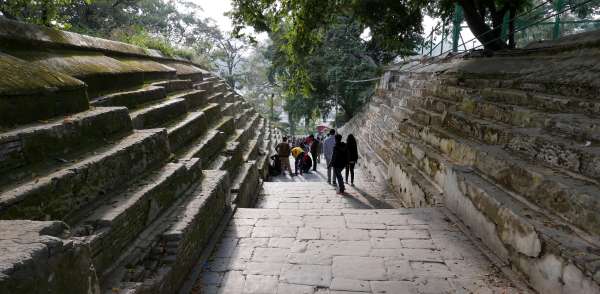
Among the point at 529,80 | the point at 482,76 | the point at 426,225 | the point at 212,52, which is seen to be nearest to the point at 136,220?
the point at 426,225

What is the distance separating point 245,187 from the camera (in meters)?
6.14

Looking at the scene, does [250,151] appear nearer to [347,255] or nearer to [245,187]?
[245,187]

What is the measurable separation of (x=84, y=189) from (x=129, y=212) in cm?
37

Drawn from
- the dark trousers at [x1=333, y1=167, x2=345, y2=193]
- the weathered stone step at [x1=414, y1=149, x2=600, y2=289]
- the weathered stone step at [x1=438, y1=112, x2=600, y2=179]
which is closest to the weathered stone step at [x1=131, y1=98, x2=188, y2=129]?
the dark trousers at [x1=333, y1=167, x2=345, y2=193]

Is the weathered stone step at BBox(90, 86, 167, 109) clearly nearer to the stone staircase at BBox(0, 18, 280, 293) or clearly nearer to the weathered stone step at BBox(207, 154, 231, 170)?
the stone staircase at BBox(0, 18, 280, 293)

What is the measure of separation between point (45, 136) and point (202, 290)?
5.94 feet

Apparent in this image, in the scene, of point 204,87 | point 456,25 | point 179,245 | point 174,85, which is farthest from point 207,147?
point 456,25

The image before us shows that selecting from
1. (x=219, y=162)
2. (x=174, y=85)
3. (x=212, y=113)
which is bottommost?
(x=219, y=162)

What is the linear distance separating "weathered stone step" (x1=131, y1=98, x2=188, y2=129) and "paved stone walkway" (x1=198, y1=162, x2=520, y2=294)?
179cm

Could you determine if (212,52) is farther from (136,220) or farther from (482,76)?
(136,220)

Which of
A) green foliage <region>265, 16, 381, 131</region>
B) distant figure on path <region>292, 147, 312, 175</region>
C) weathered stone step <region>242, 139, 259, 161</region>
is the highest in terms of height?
green foliage <region>265, 16, 381, 131</region>

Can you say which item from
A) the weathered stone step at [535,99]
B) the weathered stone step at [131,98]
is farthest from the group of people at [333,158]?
the weathered stone step at [131,98]

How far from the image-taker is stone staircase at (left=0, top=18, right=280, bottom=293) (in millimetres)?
1823

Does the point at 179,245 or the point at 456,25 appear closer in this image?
the point at 179,245
